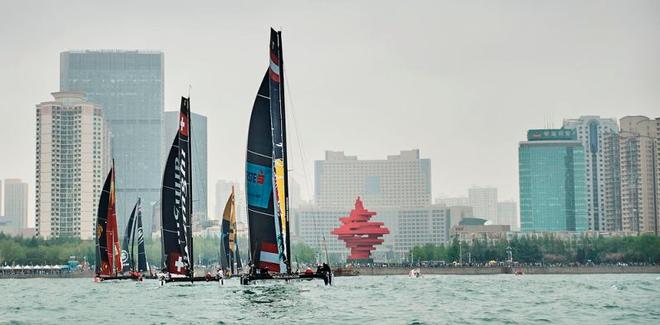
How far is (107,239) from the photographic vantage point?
134375 millimetres

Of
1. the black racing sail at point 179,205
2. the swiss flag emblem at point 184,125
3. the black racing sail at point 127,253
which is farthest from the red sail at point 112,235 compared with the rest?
the swiss flag emblem at point 184,125

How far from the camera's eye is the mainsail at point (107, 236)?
13050cm

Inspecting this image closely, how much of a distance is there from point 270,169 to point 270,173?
242 mm

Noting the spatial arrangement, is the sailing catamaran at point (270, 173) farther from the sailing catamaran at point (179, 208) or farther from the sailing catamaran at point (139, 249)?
the sailing catamaran at point (139, 249)

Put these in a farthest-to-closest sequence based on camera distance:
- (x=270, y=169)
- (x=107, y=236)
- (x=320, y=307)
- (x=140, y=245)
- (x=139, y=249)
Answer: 1. (x=139, y=249)
2. (x=140, y=245)
3. (x=107, y=236)
4. (x=270, y=169)
5. (x=320, y=307)

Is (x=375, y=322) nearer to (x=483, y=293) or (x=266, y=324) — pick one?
(x=266, y=324)

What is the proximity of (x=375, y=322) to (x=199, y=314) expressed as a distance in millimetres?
10400

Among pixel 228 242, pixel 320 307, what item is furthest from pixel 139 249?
pixel 320 307

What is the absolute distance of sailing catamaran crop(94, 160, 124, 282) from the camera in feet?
427

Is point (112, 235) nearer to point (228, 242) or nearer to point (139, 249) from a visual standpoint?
point (139, 249)

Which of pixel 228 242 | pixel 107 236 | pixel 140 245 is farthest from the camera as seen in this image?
pixel 140 245

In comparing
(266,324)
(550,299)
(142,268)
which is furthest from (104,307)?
(142,268)

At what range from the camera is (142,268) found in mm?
144625

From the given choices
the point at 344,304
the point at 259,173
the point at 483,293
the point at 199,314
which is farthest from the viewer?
the point at 483,293
